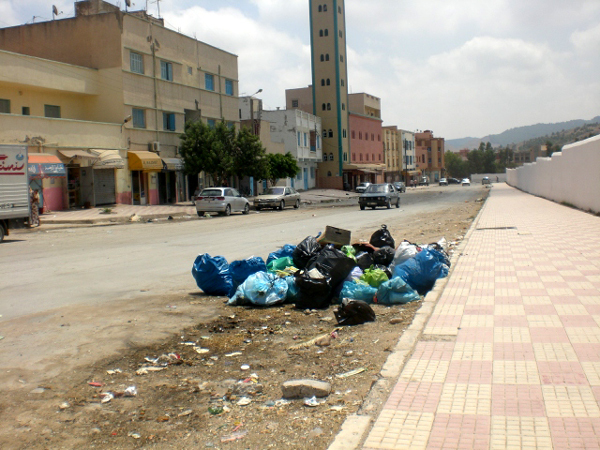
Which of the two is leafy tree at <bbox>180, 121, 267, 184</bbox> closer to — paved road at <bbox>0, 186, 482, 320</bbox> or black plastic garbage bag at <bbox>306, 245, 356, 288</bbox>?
paved road at <bbox>0, 186, 482, 320</bbox>

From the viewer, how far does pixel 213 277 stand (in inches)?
340

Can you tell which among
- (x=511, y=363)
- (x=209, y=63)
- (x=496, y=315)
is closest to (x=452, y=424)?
(x=511, y=363)

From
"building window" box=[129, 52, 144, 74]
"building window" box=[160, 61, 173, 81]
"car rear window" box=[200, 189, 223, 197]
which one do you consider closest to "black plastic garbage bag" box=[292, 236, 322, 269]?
"car rear window" box=[200, 189, 223, 197]

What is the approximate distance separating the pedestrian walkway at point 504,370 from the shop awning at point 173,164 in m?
32.8

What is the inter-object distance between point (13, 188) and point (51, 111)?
18.1m

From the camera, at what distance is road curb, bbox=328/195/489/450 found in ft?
11.7

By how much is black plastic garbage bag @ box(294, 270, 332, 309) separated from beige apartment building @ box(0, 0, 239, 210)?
24666 mm

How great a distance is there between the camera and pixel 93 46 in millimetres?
36938

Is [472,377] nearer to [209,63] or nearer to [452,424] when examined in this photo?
[452,424]

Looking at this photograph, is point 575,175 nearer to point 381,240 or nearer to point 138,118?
point 381,240

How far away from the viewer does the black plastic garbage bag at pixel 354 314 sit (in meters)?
6.82

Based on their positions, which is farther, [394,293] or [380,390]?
[394,293]

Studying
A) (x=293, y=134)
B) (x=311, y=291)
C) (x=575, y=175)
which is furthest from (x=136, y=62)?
(x=311, y=291)

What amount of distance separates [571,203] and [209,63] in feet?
101
